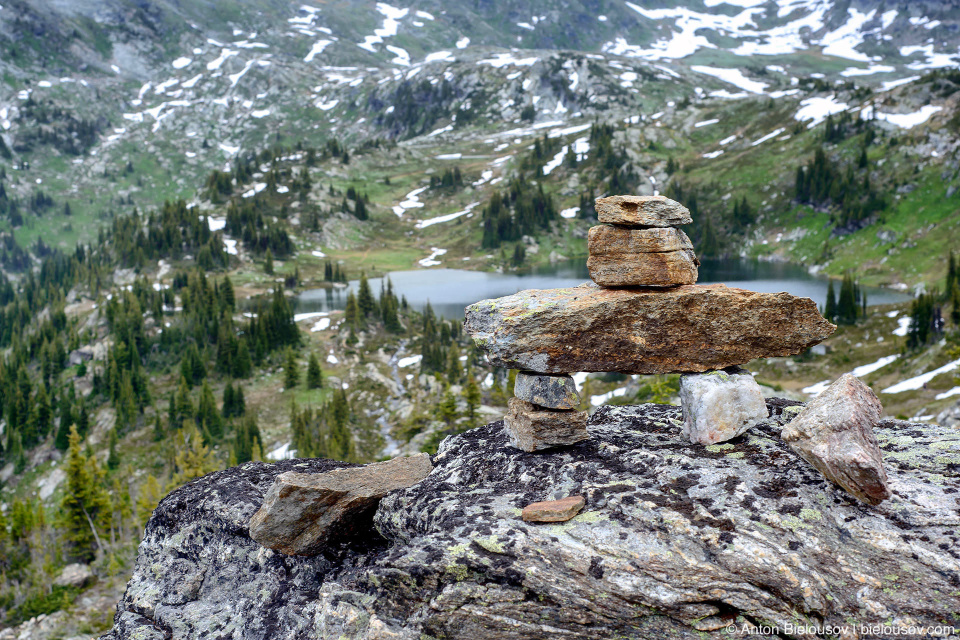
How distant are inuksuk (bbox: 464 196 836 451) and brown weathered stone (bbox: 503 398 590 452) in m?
0.02

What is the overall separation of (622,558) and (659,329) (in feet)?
14.1

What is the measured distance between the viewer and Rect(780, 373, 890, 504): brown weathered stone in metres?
8.10

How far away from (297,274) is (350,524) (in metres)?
134

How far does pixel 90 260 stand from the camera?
6324 inches

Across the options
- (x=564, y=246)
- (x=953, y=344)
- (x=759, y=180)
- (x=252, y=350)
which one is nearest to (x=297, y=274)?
(x=252, y=350)

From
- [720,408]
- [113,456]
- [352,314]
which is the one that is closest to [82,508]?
[113,456]

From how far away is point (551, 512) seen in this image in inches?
343

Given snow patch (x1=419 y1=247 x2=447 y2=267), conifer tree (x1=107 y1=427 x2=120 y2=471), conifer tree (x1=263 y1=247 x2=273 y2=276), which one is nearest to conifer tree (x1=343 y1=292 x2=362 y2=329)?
conifer tree (x1=107 y1=427 x2=120 y2=471)

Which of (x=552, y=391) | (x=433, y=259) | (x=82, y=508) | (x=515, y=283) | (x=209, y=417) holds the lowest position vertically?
(x=82, y=508)

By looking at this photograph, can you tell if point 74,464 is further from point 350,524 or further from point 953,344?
point 953,344

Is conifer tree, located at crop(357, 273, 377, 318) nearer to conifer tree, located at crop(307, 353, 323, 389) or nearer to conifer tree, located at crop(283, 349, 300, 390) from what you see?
conifer tree, located at crop(283, 349, 300, 390)

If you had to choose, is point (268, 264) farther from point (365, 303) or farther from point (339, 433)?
point (339, 433)

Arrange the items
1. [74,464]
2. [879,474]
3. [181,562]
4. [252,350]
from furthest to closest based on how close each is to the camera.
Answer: [252,350], [74,464], [181,562], [879,474]

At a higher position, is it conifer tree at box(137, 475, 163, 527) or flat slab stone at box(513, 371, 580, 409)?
flat slab stone at box(513, 371, 580, 409)
